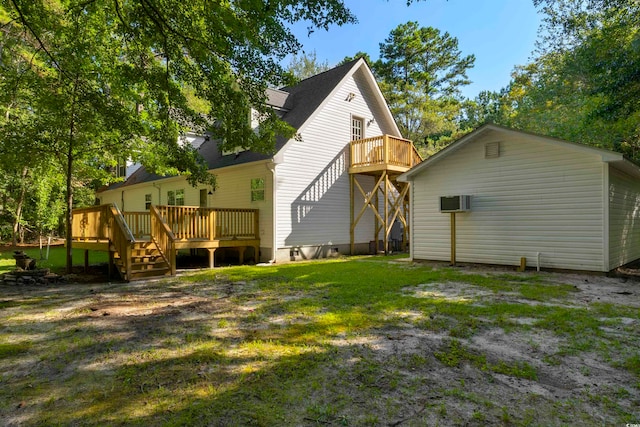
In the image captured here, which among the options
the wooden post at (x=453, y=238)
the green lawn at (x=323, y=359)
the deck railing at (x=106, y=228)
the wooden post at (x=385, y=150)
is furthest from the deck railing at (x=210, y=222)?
the wooden post at (x=453, y=238)

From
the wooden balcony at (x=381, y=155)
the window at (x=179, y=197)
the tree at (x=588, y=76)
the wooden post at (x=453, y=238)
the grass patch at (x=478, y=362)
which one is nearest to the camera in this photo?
the grass patch at (x=478, y=362)

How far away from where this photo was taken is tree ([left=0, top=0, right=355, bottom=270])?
6602 millimetres

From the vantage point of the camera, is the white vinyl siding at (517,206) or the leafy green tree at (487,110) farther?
the leafy green tree at (487,110)

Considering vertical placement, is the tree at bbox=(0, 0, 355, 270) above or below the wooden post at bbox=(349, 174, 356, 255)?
above

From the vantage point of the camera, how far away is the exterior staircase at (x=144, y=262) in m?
8.95

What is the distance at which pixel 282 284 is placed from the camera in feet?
26.5

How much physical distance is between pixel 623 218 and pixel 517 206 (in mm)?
3010

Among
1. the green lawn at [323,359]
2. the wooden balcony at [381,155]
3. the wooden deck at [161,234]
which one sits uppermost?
the wooden balcony at [381,155]

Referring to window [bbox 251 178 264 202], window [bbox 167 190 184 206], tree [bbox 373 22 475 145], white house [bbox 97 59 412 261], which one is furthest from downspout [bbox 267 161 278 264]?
tree [bbox 373 22 475 145]

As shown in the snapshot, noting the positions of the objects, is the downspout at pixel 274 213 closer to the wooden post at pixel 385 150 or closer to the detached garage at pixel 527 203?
the wooden post at pixel 385 150

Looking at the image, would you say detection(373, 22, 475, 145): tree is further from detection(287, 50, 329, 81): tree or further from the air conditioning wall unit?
the air conditioning wall unit

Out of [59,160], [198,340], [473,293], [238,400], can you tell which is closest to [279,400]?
[238,400]

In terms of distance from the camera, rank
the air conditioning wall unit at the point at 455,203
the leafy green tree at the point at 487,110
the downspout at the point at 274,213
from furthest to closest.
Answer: the leafy green tree at the point at 487,110 → the downspout at the point at 274,213 → the air conditioning wall unit at the point at 455,203

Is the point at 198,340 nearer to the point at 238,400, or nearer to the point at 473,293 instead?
the point at 238,400
